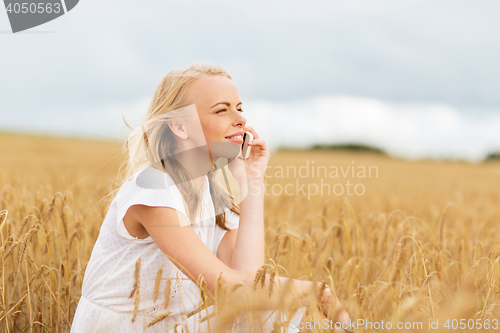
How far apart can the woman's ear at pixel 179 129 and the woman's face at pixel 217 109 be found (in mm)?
83

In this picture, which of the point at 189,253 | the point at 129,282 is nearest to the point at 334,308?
the point at 189,253

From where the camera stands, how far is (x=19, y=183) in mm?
4191

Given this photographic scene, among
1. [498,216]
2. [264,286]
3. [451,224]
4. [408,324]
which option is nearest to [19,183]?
[264,286]

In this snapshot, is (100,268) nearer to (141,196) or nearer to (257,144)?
(141,196)

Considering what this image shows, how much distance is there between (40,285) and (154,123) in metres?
1.11

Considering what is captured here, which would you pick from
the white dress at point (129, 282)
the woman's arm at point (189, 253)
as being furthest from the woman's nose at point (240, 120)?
the woman's arm at point (189, 253)

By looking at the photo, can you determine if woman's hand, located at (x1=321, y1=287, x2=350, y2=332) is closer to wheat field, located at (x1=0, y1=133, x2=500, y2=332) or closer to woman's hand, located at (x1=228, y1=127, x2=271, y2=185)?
wheat field, located at (x1=0, y1=133, x2=500, y2=332)

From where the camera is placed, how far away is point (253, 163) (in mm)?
1857

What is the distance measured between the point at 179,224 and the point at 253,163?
0.61 metres

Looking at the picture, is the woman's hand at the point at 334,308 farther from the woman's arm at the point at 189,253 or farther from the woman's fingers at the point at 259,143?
the woman's fingers at the point at 259,143

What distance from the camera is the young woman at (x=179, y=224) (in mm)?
1356

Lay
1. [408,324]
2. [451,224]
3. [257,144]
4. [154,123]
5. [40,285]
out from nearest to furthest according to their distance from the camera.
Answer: [408,324] → [154,123] → [257,144] → [40,285] → [451,224]

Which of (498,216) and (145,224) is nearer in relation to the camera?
(145,224)

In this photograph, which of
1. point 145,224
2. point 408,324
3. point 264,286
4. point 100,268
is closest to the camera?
point 408,324
